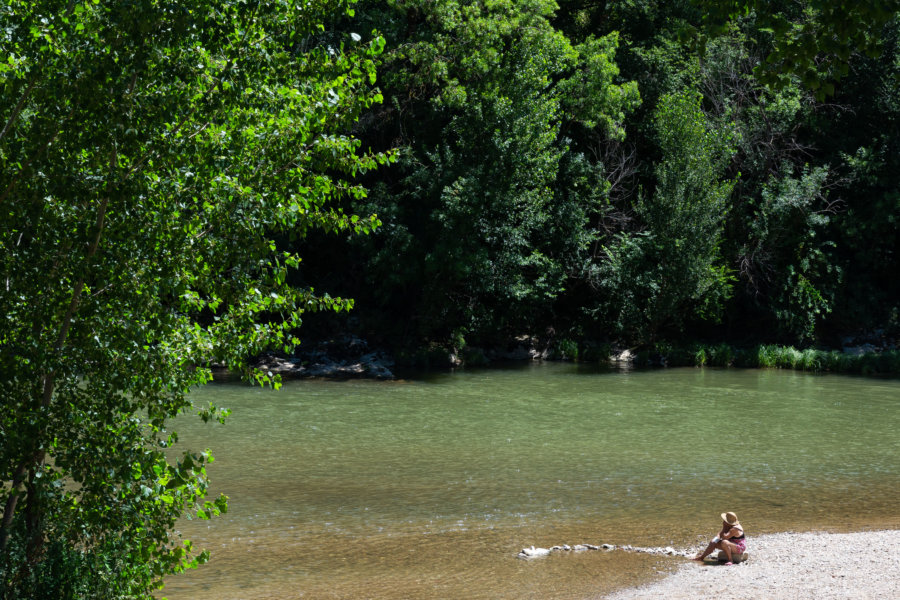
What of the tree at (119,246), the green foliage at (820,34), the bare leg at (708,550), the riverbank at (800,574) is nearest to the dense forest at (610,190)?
the bare leg at (708,550)

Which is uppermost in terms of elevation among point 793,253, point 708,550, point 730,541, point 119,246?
point 793,253

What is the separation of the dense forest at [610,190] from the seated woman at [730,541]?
744 inches

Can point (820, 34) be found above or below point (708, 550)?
above

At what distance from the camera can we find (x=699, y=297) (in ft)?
100

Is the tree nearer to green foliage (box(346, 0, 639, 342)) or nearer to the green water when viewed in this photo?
the green water

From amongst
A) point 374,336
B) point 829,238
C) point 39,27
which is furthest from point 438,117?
point 39,27

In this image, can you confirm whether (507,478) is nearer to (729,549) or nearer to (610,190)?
(729,549)

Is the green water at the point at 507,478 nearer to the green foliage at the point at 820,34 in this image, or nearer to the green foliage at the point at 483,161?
the green foliage at the point at 483,161

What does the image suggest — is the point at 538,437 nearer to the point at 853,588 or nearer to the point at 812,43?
the point at 853,588

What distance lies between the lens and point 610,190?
32.2m

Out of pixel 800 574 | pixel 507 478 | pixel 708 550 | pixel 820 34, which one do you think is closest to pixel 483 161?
pixel 507 478

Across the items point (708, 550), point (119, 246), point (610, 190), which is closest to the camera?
point (119, 246)

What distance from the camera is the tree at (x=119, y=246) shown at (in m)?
5.91

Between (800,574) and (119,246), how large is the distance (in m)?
7.74
